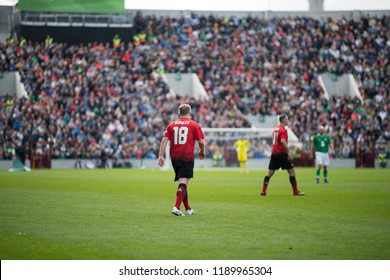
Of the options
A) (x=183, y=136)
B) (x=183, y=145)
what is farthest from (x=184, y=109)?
(x=183, y=145)

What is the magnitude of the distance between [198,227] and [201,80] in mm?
42523

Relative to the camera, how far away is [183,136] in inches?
567

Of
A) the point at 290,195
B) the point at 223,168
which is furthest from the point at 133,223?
the point at 223,168

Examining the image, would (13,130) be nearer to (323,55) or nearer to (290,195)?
(323,55)

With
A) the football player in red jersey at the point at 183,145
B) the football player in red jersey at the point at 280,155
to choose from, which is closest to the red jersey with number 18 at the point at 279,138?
the football player in red jersey at the point at 280,155

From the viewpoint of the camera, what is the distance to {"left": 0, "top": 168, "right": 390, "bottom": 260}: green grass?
31.3 ft

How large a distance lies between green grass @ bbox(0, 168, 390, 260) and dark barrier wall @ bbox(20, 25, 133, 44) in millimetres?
37196

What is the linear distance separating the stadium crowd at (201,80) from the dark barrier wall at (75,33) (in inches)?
24.3

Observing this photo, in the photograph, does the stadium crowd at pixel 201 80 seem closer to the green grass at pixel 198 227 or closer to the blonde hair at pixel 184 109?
the green grass at pixel 198 227

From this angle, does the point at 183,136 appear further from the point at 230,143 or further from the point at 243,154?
the point at 230,143

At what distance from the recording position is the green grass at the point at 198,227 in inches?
376

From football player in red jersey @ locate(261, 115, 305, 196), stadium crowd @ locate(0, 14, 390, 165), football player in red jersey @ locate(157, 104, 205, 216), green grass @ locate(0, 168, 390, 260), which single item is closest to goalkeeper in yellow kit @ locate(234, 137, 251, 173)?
stadium crowd @ locate(0, 14, 390, 165)

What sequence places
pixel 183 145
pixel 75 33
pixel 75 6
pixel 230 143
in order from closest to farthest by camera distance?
pixel 183 145, pixel 230 143, pixel 75 6, pixel 75 33

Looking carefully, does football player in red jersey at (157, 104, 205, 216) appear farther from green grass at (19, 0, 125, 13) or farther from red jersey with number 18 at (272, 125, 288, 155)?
green grass at (19, 0, 125, 13)
